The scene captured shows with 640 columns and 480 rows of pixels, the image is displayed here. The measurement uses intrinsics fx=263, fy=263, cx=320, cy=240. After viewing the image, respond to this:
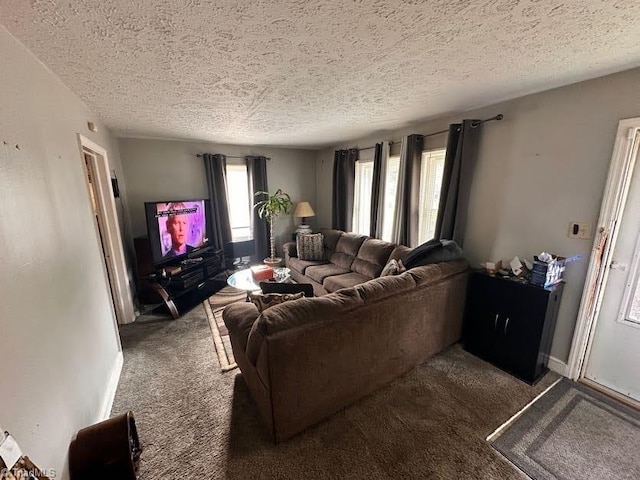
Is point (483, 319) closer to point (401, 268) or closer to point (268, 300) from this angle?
point (401, 268)

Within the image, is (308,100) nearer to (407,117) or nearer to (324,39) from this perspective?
(324,39)

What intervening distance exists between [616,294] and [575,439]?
1.09 m

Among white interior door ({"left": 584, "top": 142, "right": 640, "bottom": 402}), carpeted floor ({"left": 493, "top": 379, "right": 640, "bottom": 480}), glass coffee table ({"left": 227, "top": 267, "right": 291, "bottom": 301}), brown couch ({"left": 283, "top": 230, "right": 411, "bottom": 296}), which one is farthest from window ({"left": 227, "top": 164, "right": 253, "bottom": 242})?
white interior door ({"left": 584, "top": 142, "right": 640, "bottom": 402})

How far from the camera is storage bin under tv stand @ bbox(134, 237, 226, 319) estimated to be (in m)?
3.27

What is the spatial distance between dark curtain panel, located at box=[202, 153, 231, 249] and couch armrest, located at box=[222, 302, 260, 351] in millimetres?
2716

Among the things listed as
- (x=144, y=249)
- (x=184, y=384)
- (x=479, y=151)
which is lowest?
(x=184, y=384)

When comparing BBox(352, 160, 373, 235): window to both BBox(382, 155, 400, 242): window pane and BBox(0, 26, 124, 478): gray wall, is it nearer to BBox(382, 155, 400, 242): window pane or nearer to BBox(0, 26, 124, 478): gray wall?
BBox(382, 155, 400, 242): window pane

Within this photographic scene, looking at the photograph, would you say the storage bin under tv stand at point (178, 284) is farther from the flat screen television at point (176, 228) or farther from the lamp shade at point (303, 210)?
the lamp shade at point (303, 210)

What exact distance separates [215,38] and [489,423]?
8.99 ft

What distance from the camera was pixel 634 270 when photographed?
74.1 inches

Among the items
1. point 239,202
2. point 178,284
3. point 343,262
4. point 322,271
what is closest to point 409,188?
point 343,262

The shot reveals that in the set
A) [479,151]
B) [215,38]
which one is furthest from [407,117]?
[215,38]

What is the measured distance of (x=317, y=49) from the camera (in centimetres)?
139

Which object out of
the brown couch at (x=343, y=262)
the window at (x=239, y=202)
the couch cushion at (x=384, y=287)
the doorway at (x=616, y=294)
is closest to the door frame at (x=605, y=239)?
the doorway at (x=616, y=294)
